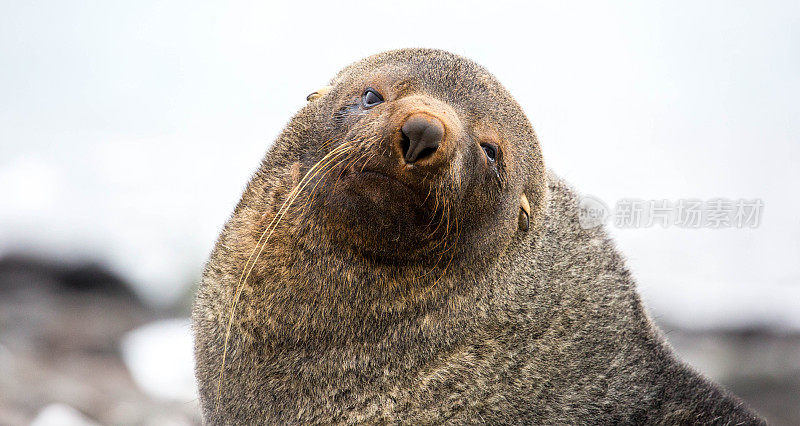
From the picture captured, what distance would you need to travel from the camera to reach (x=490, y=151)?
167 inches

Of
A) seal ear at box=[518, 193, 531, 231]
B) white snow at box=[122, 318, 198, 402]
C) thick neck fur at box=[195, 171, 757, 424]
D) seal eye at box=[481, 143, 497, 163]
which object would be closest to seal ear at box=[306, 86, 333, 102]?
thick neck fur at box=[195, 171, 757, 424]

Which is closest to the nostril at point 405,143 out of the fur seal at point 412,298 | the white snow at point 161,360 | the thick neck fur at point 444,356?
the fur seal at point 412,298

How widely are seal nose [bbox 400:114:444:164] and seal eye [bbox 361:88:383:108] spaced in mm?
611

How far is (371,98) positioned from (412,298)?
43.6 inches

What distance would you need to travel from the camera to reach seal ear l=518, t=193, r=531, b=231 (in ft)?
14.7

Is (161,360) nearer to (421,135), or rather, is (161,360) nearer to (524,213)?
(524,213)

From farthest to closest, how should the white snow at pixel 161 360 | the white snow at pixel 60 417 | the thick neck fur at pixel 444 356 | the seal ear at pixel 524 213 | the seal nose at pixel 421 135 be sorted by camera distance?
the white snow at pixel 161 360 < the white snow at pixel 60 417 < the seal ear at pixel 524 213 < the thick neck fur at pixel 444 356 < the seal nose at pixel 421 135

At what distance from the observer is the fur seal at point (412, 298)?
4.13 metres

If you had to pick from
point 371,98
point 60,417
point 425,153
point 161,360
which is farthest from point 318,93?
point 161,360

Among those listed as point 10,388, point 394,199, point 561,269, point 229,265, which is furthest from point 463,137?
point 10,388

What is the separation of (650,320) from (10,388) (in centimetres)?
580

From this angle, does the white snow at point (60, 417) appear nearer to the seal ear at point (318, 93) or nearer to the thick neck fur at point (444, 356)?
the thick neck fur at point (444, 356)

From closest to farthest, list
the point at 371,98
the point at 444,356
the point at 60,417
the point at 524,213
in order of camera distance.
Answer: the point at 371,98 < the point at 444,356 < the point at 524,213 < the point at 60,417
